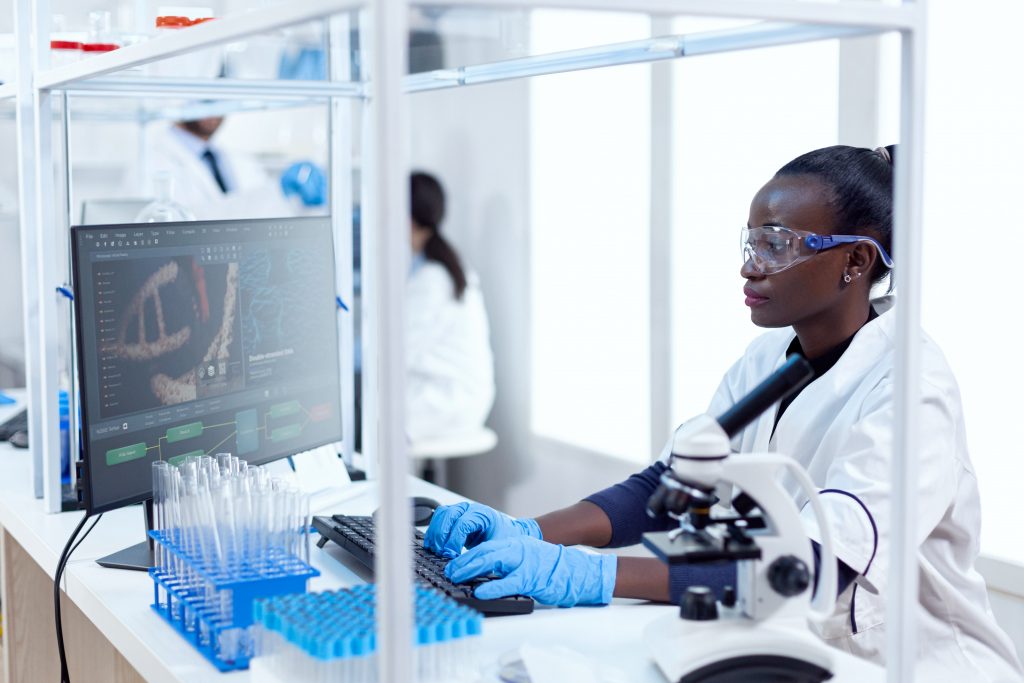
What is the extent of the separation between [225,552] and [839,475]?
2.51ft

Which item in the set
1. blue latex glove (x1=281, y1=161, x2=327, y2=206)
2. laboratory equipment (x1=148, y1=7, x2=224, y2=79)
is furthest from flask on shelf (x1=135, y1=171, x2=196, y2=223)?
blue latex glove (x1=281, y1=161, x2=327, y2=206)

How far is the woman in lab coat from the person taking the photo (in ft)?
13.0

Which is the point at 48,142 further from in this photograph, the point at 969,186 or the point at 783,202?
the point at 969,186

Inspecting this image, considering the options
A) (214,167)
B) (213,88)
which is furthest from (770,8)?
(214,167)

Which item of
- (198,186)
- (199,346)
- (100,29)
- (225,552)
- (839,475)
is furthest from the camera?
(198,186)

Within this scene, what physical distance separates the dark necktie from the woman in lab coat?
0.69m

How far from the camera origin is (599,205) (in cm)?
381

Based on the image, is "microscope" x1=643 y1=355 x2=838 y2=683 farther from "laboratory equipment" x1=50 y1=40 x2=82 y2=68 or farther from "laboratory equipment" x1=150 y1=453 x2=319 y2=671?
"laboratory equipment" x1=50 y1=40 x2=82 y2=68

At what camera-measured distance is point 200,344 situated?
1558 mm

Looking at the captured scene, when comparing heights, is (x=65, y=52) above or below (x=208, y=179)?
above

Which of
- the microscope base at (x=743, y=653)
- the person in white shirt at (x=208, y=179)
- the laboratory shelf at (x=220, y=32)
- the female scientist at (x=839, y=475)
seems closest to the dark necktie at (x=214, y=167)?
the person in white shirt at (x=208, y=179)

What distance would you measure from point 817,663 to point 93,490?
881 millimetres

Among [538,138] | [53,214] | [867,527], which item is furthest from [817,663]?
[538,138]

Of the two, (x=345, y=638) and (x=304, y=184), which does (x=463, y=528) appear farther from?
(x=304, y=184)
